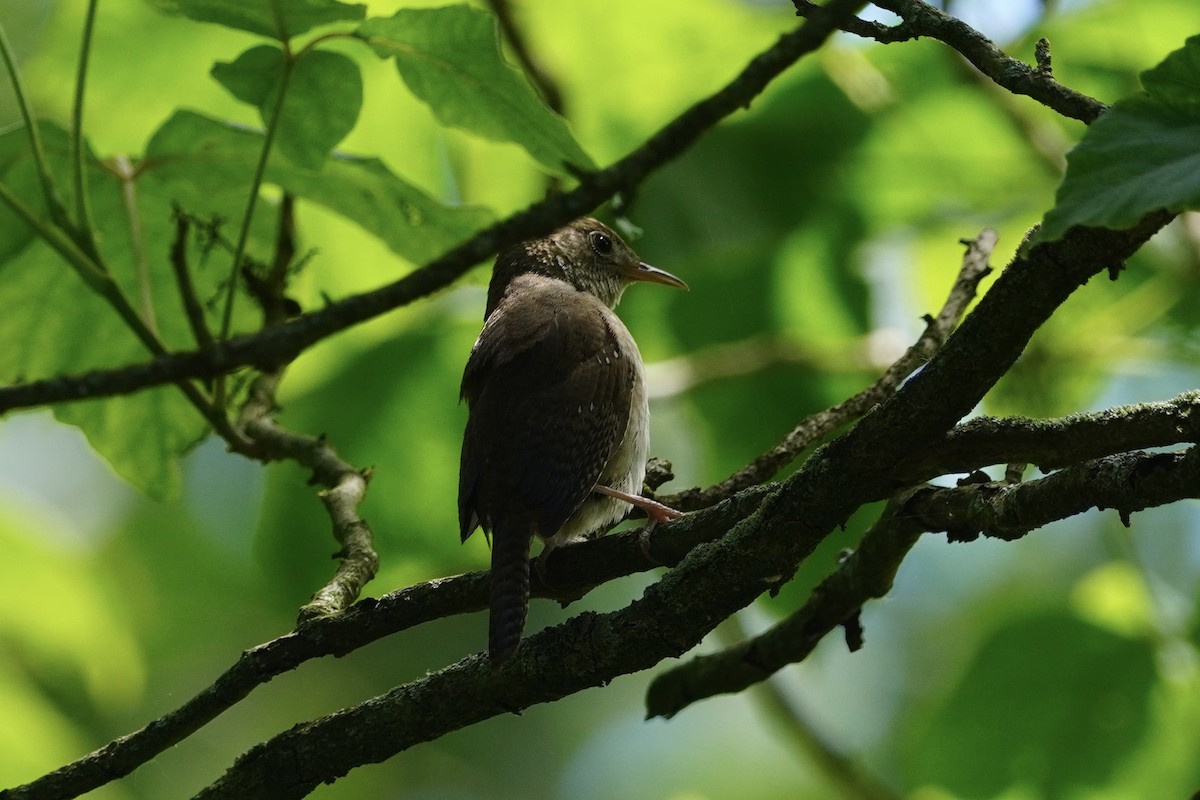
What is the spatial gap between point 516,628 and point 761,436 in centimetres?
196

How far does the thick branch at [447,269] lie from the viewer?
159 centimetres

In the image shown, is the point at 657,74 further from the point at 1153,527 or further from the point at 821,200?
the point at 1153,527

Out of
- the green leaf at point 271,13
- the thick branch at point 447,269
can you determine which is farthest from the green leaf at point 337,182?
the thick branch at point 447,269

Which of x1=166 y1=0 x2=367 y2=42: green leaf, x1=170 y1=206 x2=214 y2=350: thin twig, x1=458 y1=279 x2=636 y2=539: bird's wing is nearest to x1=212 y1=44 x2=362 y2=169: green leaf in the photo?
x1=166 y1=0 x2=367 y2=42: green leaf

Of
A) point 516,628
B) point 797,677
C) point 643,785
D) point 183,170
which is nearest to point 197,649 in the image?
point 643,785

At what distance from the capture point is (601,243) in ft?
16.6

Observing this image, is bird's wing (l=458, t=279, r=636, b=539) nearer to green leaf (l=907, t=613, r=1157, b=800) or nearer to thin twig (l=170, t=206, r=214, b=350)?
thin twig (l=170, t=206, r=214, b=350)

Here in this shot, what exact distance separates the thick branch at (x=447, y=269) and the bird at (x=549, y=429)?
4.23 feet

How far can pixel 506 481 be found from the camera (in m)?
3.42

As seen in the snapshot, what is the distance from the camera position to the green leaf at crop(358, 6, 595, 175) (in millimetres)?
2674

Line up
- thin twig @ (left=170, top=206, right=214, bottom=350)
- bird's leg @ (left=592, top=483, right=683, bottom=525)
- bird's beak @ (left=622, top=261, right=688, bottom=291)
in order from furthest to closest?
bird's beak @ (left=622, top=261, right=688, bottom=291)
bird's leg @ (left=592, top=483, right=683, bottom=525)
thin twig @ (left=170, top=206, right=214, bottom=350)

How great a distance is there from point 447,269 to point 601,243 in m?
3.46

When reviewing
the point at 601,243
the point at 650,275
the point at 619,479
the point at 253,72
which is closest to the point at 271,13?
the point at 253,72

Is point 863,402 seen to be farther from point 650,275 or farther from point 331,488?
point 650,275
